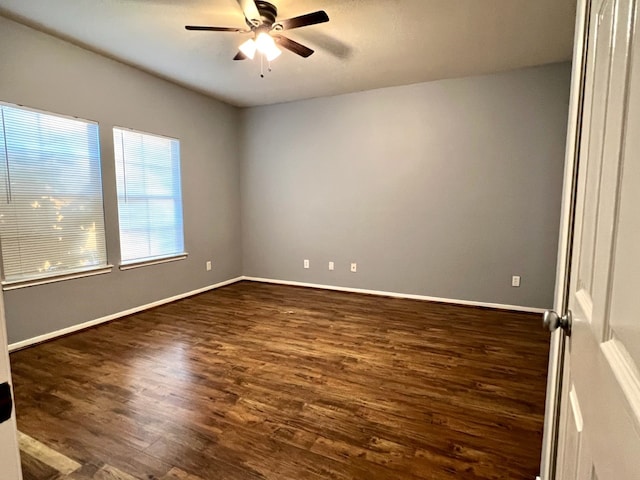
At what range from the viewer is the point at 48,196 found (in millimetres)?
3027

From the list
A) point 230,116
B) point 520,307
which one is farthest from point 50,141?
point 520,307

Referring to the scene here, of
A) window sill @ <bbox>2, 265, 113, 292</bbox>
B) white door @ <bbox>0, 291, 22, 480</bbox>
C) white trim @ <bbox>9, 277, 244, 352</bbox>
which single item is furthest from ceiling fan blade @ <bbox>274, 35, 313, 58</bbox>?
white trim @ <bbox>9, 277, 244, 352</bbox>

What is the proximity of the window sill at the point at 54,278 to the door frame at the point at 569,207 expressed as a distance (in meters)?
3.68

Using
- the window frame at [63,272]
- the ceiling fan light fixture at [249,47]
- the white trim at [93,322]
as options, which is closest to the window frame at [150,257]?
the window frame at [63,272]

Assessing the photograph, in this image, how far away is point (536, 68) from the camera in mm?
3590

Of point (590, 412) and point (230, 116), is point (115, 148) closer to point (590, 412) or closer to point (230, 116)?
point (230, 116)

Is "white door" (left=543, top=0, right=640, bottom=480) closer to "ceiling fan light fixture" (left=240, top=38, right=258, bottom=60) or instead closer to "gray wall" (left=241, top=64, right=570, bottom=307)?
"ceiling fan light fixture" (left=240, top=38, right=258, bottom=60)

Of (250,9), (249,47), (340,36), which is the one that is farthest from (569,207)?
(340,36)

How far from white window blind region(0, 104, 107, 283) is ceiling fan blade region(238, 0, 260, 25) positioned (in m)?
2.03

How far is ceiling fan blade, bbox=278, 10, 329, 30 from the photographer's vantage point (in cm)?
220

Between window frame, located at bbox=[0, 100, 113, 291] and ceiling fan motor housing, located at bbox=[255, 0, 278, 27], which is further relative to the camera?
window frame, located at bbox=[0, 100, 113, 291]

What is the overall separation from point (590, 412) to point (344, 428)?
146 cm

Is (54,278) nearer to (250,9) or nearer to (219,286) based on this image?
(219,286)

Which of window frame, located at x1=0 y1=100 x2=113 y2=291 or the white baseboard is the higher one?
window frame, located at x1=0 y1=100 x2=113 y2=291
